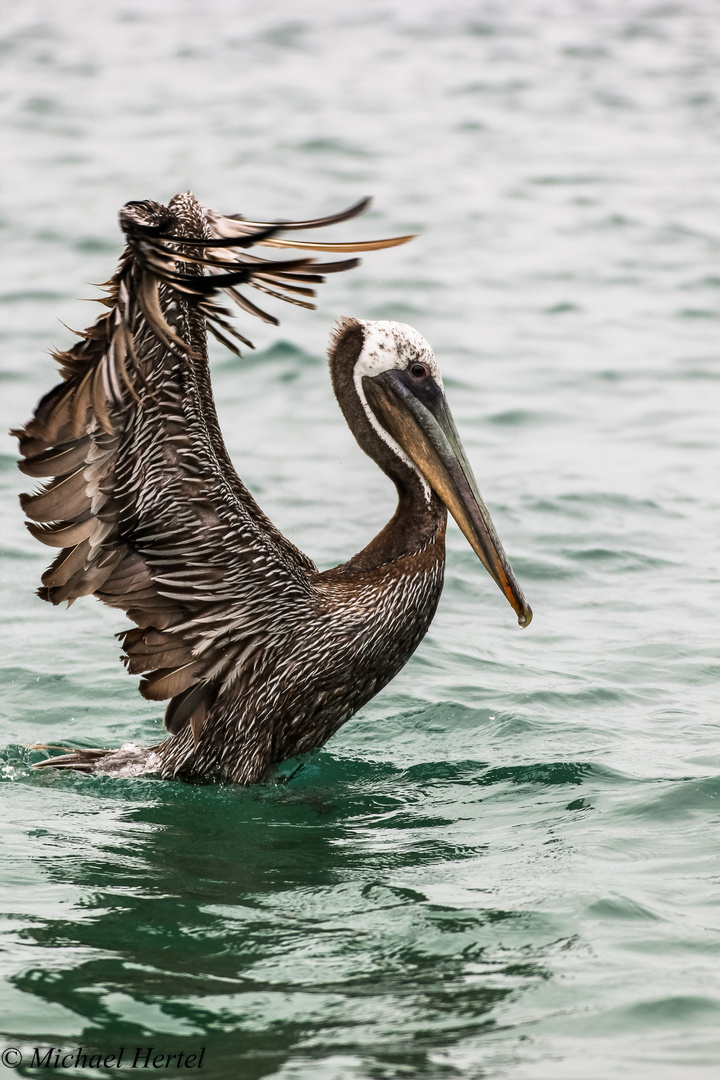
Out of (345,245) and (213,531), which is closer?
(345,245)

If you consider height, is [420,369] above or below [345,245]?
below

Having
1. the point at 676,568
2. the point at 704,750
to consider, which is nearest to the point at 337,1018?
the point at 704,750

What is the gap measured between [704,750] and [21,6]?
1894 centimetres

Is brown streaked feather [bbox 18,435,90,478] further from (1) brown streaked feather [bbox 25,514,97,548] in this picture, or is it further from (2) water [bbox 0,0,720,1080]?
(2) water [bbox 0,0,720,1080]

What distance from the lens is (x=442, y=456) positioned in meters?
6.06

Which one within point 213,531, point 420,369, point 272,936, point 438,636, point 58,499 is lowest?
point 438,636

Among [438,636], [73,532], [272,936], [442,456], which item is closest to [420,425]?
[442,456]

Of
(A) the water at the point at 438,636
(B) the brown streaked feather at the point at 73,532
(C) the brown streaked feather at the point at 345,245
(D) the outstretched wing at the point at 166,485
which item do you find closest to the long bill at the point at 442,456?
(D) the outstretched wing at the point at 166,485

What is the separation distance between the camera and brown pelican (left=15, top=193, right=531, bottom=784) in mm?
5188

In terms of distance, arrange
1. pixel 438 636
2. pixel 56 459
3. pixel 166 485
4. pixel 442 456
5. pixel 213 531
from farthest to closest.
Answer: pixel 438 636, pixel 442 456, pixel 213 531, pixel 166 485, pixel 56 459

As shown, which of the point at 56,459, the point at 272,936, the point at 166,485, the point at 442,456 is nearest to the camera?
the point at 272,936

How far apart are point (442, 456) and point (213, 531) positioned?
103 centimetres

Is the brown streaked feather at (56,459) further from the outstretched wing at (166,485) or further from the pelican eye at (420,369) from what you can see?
the pelican eye at (420,369)

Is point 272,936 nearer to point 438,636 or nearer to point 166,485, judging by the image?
point 166,485
